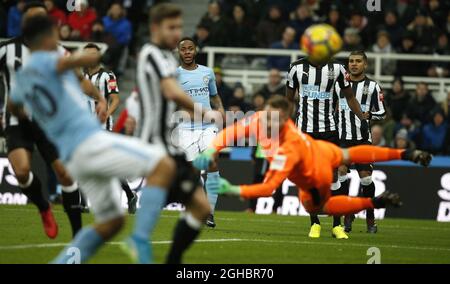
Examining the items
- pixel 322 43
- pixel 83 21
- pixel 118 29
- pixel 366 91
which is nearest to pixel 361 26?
pixel 118 29

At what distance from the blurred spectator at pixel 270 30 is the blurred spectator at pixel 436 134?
170 inches

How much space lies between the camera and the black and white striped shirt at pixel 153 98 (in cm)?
784

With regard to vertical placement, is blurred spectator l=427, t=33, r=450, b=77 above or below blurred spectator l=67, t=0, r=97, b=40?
below

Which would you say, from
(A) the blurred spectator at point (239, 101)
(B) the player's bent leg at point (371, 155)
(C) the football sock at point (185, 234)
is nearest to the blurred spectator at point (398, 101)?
(A) the blurred spectator at point (239, 101)

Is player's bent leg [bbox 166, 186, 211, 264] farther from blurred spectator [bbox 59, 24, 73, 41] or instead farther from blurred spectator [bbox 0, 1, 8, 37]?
blurred spectator [bbox 0, 1, 8, 37]

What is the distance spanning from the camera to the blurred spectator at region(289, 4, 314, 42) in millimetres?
22016

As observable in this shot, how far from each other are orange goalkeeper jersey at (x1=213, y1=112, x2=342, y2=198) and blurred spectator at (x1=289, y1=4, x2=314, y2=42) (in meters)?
11.9

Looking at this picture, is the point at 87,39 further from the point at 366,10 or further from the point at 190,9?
the point at 366,10

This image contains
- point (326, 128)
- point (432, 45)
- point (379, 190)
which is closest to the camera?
point (326, 128)

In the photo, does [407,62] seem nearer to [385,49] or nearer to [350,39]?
[385,49]

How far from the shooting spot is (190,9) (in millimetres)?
25031

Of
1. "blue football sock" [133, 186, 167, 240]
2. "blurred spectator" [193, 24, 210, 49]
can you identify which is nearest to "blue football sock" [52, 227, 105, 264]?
"blue football sock" [133, 186, 167, 240]
